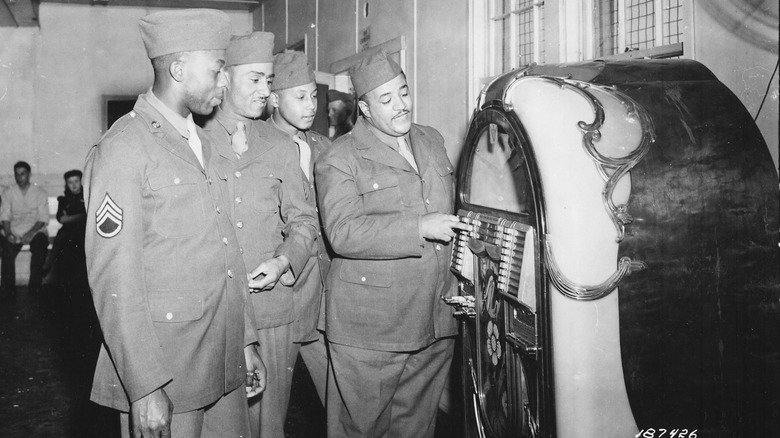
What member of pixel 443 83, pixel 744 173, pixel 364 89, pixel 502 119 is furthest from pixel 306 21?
pixel 744 173

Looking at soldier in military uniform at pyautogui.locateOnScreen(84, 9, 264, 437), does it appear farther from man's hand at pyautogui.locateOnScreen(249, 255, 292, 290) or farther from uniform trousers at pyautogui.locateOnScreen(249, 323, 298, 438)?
uniform trousers at pyautogui.locateOnScreen(249, 323, 298, 438)

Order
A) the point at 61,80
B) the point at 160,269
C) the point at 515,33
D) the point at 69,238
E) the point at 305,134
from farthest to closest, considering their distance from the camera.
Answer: the point at 61,80 < the point at 69,238 < the point at 515,33 < the point at 305,134 < the point at 160,269

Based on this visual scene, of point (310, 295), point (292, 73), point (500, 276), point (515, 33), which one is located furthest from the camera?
point (515, 33)

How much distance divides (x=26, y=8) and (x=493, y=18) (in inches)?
290

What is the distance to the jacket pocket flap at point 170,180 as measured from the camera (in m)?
1.72

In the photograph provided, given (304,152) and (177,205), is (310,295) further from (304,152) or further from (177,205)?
(177,205)

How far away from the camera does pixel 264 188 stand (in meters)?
2.57

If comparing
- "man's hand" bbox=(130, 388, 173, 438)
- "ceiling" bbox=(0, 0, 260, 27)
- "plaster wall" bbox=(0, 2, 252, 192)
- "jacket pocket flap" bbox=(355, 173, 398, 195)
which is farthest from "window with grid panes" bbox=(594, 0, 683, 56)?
"plaster wall" bbox=(0, 2, 252, 192)

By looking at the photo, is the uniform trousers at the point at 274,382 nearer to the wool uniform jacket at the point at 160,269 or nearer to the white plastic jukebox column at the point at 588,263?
the wool uniform jacket at the point at 160,269

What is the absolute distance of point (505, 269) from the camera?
2.04 m

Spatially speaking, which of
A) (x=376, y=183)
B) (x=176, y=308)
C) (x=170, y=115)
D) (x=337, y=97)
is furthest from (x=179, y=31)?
(x=337, y=97)

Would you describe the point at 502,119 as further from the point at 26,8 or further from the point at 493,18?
the point at 26,8

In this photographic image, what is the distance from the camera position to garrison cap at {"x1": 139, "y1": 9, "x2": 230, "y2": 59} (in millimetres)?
1807

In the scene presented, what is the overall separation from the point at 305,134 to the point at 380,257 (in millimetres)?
1054
